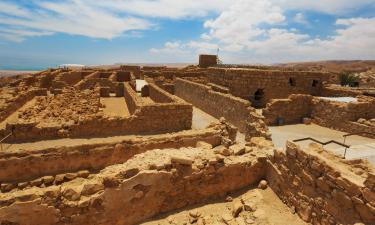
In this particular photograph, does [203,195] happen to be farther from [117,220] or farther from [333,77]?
[333,77]

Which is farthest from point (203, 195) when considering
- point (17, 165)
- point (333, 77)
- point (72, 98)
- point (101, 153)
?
point (333, 77)

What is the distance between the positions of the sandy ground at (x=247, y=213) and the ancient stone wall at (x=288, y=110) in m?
7.72

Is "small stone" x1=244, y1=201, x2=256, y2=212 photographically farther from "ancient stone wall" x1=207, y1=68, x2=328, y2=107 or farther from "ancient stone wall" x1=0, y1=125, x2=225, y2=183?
"ancient stone wall" x1=207, y1=68, x2=328, y2=107

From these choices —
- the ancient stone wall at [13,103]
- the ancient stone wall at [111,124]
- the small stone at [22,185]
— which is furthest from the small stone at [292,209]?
the ancient stone wall at [13,103]

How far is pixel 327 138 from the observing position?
1180 cm

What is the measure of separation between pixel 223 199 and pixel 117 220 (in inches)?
97.1

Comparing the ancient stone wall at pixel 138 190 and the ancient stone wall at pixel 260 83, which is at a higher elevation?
the ancient stone wall at pixel 260 83

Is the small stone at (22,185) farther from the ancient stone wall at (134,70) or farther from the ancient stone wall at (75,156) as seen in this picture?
the ancient stone wall at (134,70)

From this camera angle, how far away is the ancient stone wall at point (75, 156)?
8109 mm

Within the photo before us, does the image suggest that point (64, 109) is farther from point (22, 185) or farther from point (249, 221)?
point (249, 221)

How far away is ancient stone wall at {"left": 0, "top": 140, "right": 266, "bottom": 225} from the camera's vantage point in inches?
200

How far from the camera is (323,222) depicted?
495 cm

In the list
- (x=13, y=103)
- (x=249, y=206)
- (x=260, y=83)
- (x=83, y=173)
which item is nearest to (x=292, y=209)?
(x=249, y=206)

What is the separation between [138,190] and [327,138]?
9499 millimetres
